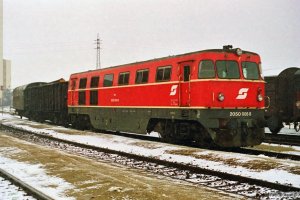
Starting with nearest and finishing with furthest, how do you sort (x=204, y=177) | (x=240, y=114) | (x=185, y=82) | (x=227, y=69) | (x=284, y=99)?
(x=204, y=177) → (x=240, y=114) → (x=227, y=69) → (x=185, y=82) → (x=284, y=99)

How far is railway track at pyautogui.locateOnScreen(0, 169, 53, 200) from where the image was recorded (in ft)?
22.8

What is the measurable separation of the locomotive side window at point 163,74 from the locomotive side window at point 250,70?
2954 millimetres

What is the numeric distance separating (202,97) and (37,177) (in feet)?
21.9

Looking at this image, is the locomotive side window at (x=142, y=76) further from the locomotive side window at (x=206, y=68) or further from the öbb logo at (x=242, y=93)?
the öbb logo at (x=242, y=93)

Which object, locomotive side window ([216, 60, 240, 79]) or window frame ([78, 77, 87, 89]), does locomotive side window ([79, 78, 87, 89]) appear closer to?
window frame ([78, 77, 87, 89])

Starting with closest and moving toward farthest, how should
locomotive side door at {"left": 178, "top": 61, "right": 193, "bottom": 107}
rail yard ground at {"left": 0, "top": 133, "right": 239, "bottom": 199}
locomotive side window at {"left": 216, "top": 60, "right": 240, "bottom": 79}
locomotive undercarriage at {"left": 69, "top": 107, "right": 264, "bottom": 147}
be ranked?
rail yard ground at {"left": 0, "top": 133, "right": 239, "bottom": 199} → locomotive undercarriage at {"left": 69, "top": 107, "right": 264, "bottom": 147} → locomotive side window at {"left": 216, "top": 60, "right": 240, "bottom": 79} → locomotive side door at {"left": 178, "top": 61, "right": 193, "bottom": 107}

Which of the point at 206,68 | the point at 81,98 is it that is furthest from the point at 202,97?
the point at 81,98

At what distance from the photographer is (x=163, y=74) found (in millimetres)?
15469

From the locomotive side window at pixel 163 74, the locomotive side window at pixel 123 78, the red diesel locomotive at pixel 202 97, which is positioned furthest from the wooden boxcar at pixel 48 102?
the locomotive side window at pixel 163 74

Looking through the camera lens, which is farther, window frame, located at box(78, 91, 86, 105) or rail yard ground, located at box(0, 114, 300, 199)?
window frame, located at box(78, 91, 86, 105)

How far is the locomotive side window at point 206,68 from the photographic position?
13523 mm

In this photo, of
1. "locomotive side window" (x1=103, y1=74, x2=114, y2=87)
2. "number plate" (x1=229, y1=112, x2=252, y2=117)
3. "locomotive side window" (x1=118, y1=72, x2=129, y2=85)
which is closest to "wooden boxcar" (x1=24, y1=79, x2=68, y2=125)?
"locomotive side window" (x1=103, y1=74, x2=114, y2=87)

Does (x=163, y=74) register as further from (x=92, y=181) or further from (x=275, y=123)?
(x=275, y=123)

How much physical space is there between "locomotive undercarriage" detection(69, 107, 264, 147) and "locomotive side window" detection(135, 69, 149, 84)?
1.30 metres
